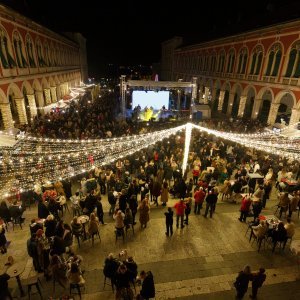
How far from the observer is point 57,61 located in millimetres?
30938

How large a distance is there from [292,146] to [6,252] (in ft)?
43.7

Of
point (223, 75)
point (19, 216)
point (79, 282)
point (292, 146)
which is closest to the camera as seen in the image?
point (79, 282)

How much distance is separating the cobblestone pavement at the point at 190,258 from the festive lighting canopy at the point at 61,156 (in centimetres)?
203

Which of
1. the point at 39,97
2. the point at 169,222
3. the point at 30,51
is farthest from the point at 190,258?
the point at 30,51

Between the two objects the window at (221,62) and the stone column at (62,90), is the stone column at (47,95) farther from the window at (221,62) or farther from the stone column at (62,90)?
the window at (221,62)

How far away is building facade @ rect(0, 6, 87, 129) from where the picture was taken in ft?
54.5

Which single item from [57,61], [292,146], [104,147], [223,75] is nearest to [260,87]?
[223,75]

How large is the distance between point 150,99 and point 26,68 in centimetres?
1112

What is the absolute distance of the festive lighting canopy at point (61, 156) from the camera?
419 inches

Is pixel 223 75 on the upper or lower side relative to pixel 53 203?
upper

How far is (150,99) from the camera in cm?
2438

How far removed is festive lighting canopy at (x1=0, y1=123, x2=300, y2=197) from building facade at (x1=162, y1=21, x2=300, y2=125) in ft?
24.1

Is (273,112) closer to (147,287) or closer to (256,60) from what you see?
(256,60)

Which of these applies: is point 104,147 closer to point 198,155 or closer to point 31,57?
point 198,155
